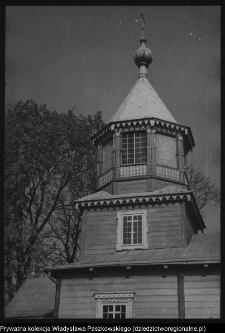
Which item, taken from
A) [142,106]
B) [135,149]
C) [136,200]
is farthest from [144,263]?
[142,106]

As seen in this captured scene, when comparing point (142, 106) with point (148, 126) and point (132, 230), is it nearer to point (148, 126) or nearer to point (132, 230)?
point (148, 126)

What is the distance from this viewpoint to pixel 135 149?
21984 mm

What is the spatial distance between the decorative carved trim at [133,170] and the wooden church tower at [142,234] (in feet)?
0.15

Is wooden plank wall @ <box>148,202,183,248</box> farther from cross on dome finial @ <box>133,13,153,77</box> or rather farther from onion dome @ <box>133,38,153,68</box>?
onion dome @ <box>133,38,153,68</box>

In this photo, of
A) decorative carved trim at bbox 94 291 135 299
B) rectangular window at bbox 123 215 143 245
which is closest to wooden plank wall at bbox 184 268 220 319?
decorative carved trim at bbox 94 291 135 299

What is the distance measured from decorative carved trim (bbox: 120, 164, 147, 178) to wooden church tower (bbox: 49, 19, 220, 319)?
0.04 meters

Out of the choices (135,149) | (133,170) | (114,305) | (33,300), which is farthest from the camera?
(33,300)

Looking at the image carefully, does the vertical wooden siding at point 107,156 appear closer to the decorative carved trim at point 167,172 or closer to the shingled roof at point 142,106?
the shingled roof at point 142,106

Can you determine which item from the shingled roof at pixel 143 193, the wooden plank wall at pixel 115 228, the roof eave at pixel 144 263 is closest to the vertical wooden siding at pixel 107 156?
the shingled roof at pixel 143 193

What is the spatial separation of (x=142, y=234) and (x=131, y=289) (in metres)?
2.56

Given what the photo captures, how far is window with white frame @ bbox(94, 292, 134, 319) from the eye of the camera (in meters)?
18.1
